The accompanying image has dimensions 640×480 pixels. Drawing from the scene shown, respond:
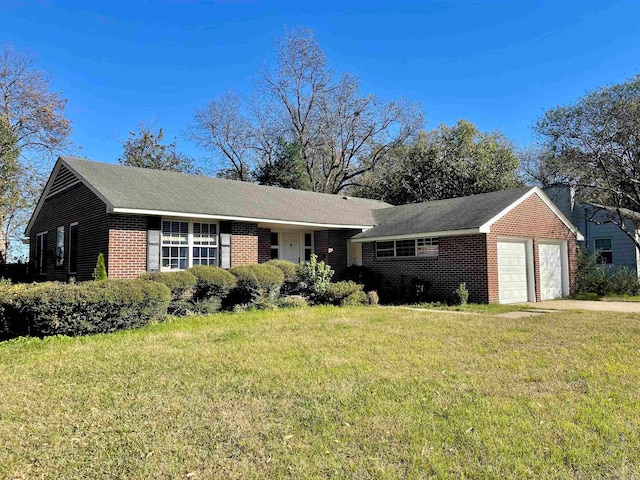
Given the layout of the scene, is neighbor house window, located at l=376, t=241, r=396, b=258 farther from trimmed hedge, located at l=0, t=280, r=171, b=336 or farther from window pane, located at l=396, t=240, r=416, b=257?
trimmed hedge, located at l=0, t=280, r=171, b=336

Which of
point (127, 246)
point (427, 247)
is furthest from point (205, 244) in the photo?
point (427, 247)

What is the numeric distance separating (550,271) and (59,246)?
18.7 meters

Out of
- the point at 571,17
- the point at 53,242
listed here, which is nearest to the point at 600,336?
the point at 571,17

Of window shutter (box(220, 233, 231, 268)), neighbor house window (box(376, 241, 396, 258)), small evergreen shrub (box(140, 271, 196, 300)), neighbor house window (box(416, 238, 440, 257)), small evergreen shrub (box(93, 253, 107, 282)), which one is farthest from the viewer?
neighbor house window (box(376, 241, 396, 258))

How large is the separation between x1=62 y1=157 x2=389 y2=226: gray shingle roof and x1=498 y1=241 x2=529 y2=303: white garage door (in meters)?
6.02

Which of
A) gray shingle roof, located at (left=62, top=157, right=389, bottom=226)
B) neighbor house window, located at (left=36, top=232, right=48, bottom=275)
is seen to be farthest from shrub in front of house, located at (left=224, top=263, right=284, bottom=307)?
neighbor house window, located at (left=36, top=232, right=48, bottom=275)

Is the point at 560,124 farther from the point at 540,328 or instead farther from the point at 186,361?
the point at 186,361

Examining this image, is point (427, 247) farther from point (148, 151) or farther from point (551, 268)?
point (148, 151)

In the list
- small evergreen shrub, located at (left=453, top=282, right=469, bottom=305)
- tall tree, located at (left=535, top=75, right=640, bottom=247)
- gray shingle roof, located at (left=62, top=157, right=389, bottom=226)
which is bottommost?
small evergreen shrub, located at (left=453, top=282, right=469, bottom=305)

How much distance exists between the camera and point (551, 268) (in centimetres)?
1700

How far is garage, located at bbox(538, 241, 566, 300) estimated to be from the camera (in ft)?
53.9

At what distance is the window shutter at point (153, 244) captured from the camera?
12773 mm

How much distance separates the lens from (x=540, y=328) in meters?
9.05

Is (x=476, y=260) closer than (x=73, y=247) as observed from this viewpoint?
Yes
